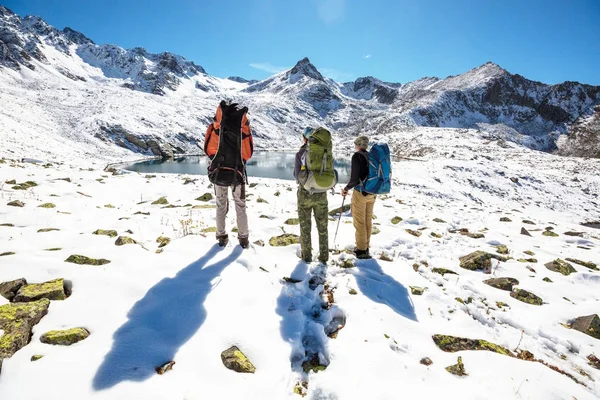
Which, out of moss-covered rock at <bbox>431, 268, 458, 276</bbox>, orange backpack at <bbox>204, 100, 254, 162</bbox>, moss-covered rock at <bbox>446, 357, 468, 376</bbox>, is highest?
orange backpack at <bbox>204, 100, 254, 162</bbox>

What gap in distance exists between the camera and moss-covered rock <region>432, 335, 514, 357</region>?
396 centimetres

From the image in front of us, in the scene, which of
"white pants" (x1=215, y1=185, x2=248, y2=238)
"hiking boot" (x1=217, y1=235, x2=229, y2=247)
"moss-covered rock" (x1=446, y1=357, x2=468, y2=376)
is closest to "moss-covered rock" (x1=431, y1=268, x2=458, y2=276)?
"moss-covered rock" (x1=446, y1=357, x2=468, y2=376)

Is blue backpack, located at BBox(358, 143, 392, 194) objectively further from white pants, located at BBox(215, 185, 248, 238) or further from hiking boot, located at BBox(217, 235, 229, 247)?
hiking boot, located at BBox(217, 235, 229, 247)

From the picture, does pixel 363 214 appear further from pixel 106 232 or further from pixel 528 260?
pixel 106 232

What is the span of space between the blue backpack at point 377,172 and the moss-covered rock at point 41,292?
18.9 ft

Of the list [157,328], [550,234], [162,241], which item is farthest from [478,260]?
[162,241]

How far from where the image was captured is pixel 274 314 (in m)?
4.23

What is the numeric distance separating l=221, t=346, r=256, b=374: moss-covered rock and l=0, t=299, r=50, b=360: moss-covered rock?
2.09 meters

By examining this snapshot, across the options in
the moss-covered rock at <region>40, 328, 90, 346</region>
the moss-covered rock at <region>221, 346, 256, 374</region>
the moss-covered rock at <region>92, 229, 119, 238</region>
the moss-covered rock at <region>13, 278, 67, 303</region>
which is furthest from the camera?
the moss-covered rock at <region>92, 229, 119, 238</region>

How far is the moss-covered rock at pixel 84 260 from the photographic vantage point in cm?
491

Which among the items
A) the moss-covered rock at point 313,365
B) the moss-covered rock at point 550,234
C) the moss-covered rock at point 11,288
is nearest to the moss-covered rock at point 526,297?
the moss-covered rock at point 313,365

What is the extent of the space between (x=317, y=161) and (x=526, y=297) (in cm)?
519

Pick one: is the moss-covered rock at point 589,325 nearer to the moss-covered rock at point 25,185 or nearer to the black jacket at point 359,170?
the black jacket at point 359,170

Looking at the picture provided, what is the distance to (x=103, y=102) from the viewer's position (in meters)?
81.6
